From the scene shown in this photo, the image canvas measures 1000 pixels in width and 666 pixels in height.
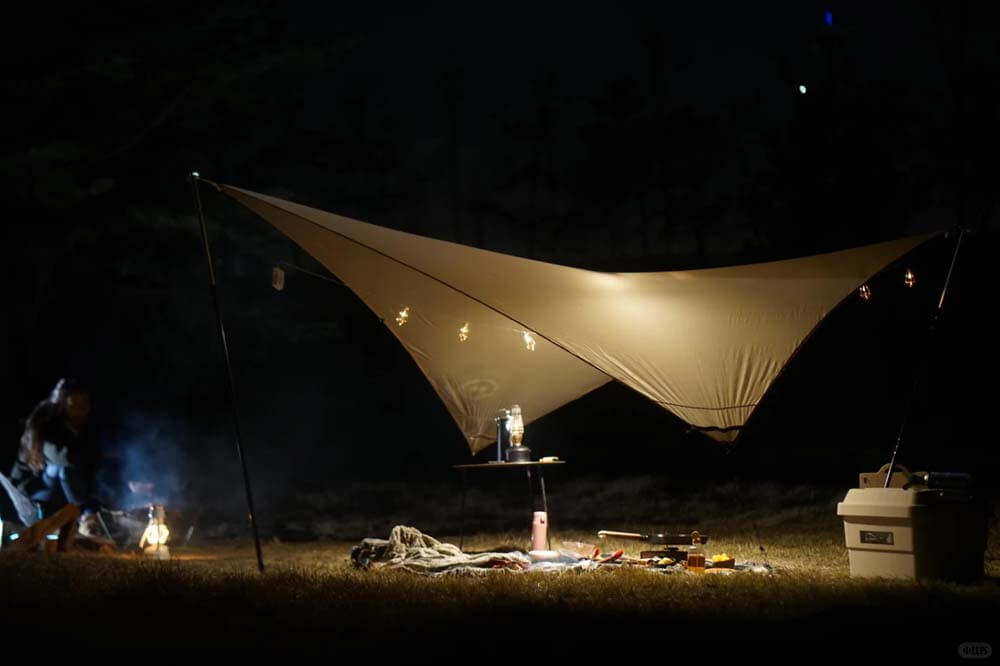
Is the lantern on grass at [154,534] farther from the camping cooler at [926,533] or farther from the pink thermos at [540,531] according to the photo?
the camping cooler at [926,533]

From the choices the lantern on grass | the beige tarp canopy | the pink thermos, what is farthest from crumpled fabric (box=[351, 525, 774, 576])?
the lantern on grass

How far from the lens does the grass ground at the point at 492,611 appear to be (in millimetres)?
2928

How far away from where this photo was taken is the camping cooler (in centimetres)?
407

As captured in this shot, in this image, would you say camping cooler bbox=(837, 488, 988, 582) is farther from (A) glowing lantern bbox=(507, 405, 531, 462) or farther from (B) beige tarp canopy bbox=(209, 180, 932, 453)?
(A) glowing lantern bbox=(507, 405, 531, 462)

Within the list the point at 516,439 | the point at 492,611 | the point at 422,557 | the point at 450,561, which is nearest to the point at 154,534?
the point at 422,557

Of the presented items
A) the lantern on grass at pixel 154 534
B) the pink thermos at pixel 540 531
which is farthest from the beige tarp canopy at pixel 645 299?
the lantern on grass at pixel 154 534

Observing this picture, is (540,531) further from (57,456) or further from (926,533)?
(57,456)

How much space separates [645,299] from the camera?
5.30m

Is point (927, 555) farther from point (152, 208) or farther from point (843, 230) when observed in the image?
point (843, 230)

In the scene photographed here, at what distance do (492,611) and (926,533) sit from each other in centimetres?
178

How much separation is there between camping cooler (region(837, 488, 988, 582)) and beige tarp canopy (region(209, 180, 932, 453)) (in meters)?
0.89

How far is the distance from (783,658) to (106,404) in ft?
30.1

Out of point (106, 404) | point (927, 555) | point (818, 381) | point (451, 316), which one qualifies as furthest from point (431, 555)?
point (818, 381)

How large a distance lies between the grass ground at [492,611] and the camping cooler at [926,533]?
0.13m
